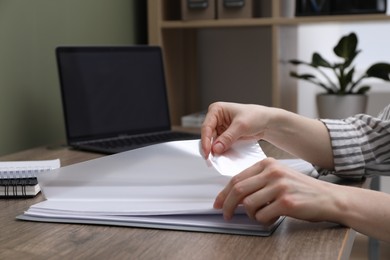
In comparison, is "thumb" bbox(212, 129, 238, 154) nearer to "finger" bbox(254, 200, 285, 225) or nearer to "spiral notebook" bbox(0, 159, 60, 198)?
"finger" bbox(254, 200, 285, 225)

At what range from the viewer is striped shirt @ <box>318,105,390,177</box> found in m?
1.09

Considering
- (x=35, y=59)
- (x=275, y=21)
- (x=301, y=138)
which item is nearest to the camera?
(x=301, y=138)

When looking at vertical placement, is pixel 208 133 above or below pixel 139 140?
above

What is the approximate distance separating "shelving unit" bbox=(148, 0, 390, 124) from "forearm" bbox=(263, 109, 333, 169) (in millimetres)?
852

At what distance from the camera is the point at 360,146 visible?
3.68 ft

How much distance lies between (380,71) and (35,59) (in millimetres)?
1045

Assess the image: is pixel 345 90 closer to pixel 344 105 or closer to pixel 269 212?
pixel 344 105

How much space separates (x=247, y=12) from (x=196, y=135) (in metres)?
0.50

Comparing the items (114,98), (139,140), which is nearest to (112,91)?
(114,98)

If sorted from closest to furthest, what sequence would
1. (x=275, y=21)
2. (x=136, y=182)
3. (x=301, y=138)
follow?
(x=136, y=182)
(x=301, y=138)
(x=275, y=21)

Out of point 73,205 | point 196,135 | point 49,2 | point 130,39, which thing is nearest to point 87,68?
point 49,2

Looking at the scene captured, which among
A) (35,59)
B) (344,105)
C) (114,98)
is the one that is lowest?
(344,105)

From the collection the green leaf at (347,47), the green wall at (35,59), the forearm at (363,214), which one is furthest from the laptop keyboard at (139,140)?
the forearm at (363,214)

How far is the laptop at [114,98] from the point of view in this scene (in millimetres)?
1465
